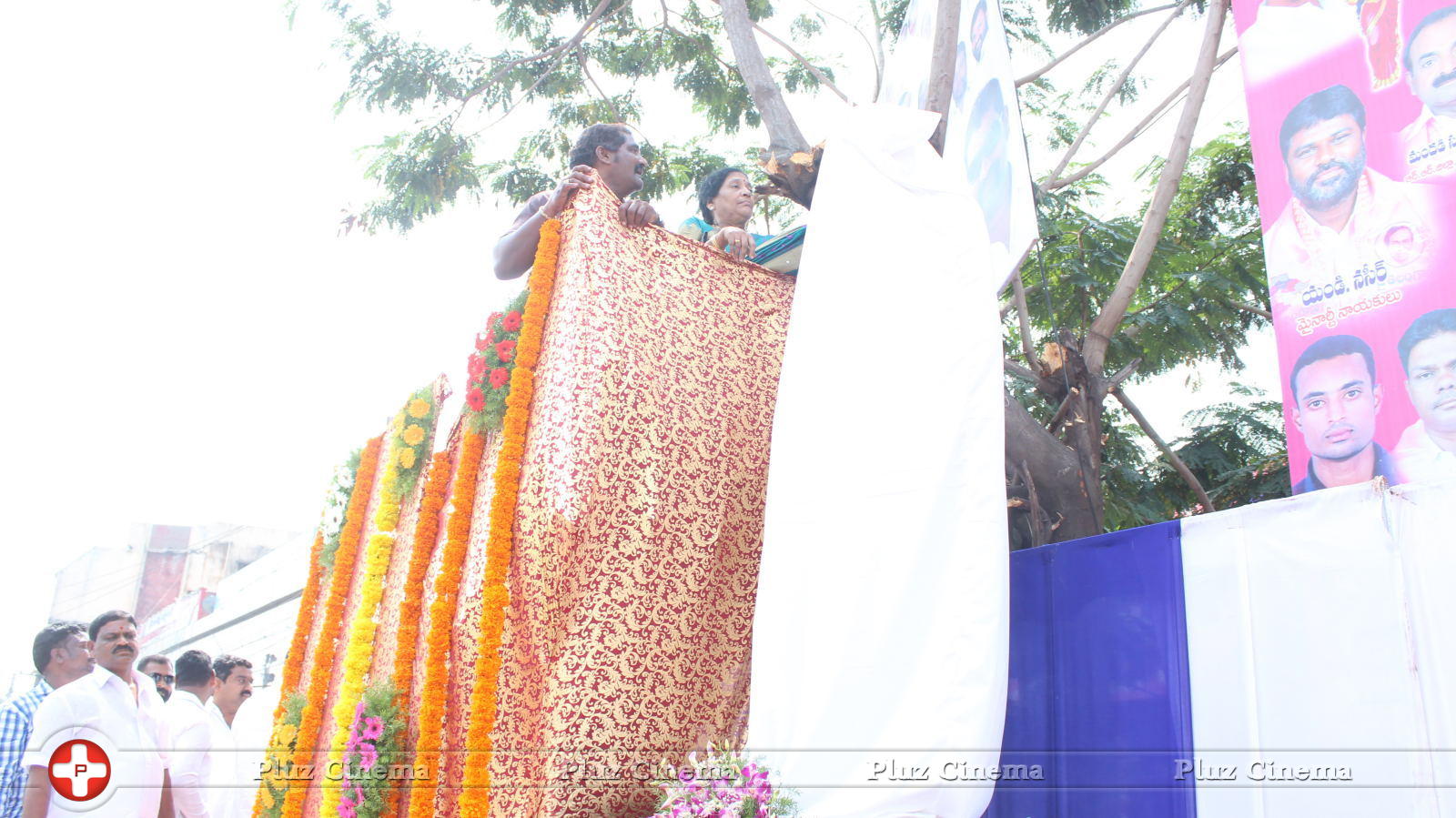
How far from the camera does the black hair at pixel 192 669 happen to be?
582cm

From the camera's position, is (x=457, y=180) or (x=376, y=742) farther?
(x=457, y=180)

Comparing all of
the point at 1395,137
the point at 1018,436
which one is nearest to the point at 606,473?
the point at 1018,436

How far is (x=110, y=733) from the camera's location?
419 centimetres

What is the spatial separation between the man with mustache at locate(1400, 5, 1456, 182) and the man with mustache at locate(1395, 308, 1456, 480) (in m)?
0.58

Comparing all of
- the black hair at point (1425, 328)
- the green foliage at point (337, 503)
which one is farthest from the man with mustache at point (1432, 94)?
the green foliage at point (337, 503)

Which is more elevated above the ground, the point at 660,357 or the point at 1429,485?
the point at 660,357

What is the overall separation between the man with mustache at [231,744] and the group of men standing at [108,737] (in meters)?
0.03

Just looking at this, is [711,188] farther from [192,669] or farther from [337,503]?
[192,669]

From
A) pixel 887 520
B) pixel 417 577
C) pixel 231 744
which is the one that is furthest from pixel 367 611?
pixel 887 520

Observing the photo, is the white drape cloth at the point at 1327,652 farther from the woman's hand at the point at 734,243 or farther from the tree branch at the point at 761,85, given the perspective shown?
the tree branch at the point at 761,85

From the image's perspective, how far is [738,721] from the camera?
390 centimetres

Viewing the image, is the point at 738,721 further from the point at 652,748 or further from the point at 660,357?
the point at 660,357

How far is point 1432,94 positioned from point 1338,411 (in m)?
1.21

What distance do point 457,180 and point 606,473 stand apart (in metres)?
5.00
